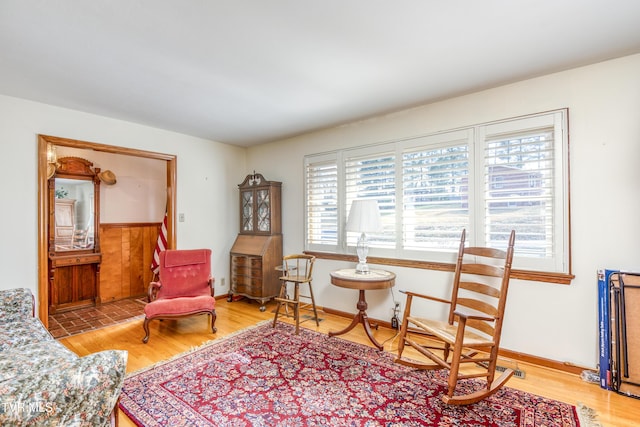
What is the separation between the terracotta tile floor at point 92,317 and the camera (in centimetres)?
348

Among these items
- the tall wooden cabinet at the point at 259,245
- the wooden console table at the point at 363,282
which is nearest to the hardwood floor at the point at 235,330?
the wooden console table at the point at 363,282

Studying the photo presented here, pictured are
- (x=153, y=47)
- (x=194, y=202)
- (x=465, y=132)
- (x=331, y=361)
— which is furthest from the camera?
(x=194, y=202)

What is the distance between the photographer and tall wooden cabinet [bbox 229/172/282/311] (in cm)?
428

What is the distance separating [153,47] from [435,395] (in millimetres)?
3146

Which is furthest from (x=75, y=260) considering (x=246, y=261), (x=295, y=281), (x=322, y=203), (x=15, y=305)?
(x=322, y=203)

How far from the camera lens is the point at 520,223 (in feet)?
8.79

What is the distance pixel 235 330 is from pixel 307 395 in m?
1.52

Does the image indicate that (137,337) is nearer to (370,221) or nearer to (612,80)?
(370,221)

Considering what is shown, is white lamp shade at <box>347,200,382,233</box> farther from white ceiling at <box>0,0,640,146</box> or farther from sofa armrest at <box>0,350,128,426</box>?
sofa armrest at <box>0,350,128,426</box>

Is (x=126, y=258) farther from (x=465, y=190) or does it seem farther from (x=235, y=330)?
(x=465, y=190)

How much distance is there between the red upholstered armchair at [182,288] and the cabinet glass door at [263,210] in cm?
96

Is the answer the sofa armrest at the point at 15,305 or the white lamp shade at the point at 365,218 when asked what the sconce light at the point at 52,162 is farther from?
the white lamp shade at the point at 365,218

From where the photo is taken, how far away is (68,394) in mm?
1177

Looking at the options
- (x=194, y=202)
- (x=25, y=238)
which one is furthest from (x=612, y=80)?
(x=25, y=238)
